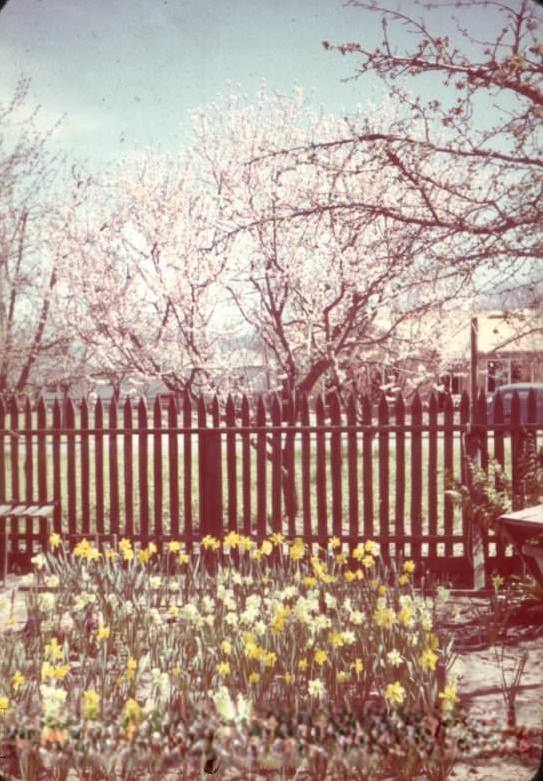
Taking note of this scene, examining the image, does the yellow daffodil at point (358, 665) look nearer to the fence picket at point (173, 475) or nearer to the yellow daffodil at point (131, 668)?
the yellow daffodil at point (131, 668)

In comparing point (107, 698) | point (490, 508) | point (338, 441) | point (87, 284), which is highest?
point (87, 284)

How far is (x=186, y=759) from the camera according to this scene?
2791 mm

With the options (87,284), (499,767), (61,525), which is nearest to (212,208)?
(87,284)

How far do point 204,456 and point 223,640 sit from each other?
7.75ft

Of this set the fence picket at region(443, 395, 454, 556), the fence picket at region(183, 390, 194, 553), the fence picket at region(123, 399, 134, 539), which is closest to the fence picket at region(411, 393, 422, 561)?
the fence picket at region(443, 395, 454, 556)

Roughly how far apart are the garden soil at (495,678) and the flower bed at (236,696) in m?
0.11

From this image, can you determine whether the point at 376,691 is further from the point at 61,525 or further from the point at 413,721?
the point at 61,525

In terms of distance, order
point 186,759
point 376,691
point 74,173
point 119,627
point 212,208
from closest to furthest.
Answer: point 186,759 < point 376,691 < point 119,627 < point 74,173 < point 212,208

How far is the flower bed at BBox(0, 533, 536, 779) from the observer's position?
2760 mm

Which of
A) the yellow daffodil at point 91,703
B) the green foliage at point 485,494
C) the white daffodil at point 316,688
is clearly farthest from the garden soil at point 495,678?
the green foliage at point 485,494

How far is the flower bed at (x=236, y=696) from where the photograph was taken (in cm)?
276

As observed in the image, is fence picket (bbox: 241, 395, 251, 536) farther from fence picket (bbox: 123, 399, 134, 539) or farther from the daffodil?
the daffodil

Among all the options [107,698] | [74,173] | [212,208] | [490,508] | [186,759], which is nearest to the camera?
[186,759]

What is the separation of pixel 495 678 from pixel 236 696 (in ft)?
4.23
